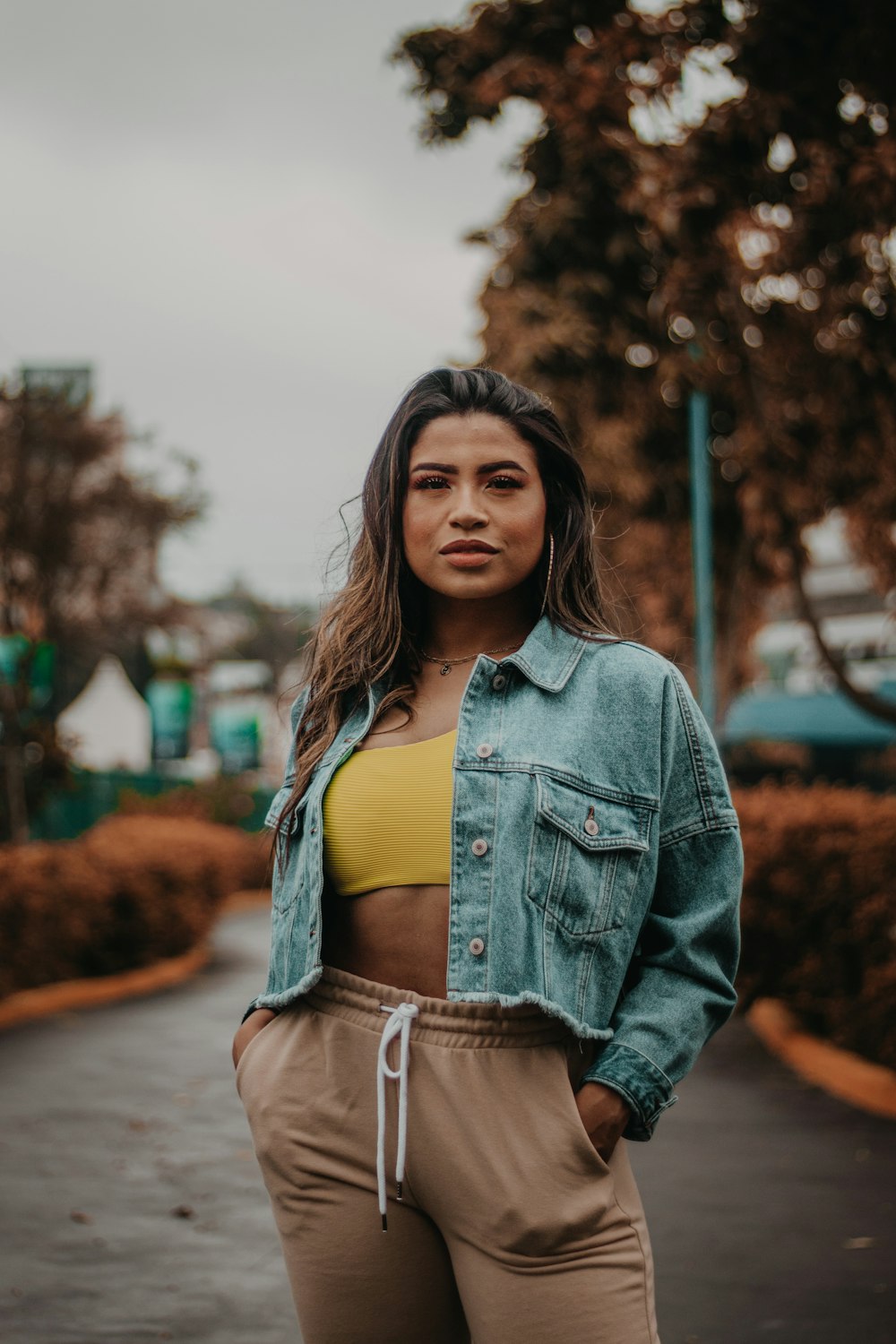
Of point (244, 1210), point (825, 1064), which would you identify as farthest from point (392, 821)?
point (825, 1064)

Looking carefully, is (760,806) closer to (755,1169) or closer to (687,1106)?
(687,1106)

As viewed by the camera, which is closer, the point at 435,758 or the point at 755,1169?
the point at 435,758

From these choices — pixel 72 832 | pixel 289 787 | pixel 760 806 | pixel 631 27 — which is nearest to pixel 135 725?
pixel 72 832

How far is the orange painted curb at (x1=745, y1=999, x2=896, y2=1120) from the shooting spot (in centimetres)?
715

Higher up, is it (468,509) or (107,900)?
(468,509)

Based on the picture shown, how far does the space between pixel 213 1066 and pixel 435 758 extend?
22.2 ft

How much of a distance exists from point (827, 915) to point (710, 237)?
13.0 feet

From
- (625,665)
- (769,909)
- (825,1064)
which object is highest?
(625,665)

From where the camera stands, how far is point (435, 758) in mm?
2135

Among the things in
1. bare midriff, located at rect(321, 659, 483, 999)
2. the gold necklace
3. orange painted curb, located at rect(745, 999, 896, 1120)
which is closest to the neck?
the gold necklace

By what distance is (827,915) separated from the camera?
849 cm

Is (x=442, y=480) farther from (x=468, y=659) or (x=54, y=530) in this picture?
(x=54, y=530)

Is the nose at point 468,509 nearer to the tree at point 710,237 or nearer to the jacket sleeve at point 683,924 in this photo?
the jacket sleeve at point 683,924

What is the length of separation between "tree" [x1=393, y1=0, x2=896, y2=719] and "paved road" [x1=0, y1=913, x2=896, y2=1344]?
2.55m
